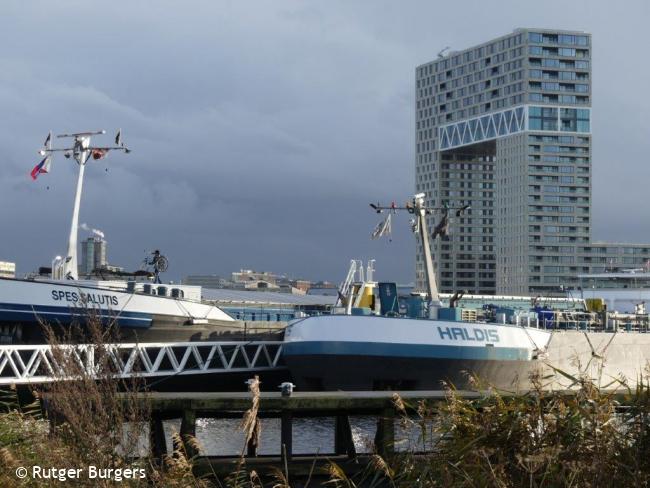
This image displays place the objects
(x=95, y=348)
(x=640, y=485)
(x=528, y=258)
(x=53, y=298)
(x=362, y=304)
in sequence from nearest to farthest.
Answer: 1. (x=640, y=485)
2. (x=95, y=348)
3. (x=53, y=298)
4. (x=362, y=304)
5. (x=528, y=258)

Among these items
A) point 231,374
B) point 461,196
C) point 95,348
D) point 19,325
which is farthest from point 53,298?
point 461,196

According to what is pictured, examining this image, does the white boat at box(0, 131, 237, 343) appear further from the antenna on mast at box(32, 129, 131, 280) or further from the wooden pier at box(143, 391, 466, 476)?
the wooden pier at box(143, 391, 466, 476)

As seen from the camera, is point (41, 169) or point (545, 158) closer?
point (41, 169)

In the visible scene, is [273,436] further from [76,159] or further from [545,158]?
[545,158]

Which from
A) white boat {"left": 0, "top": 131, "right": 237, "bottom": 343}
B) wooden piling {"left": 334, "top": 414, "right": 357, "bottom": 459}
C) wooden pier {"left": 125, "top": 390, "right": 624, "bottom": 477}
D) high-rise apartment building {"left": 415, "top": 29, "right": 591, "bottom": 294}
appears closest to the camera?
wooden pier {"left": 125, "top": 390, "right": 624, "bottom": 477}

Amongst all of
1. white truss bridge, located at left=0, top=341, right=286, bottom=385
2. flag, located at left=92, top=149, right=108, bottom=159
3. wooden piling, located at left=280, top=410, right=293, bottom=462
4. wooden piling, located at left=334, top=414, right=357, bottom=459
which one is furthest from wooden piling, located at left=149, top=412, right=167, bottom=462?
flag, located at left=92, top=149, right=108, bottom=159

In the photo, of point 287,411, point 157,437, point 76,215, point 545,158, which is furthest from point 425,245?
point 545,158

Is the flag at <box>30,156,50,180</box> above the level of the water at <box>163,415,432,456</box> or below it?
above

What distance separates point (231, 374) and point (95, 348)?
106 ft

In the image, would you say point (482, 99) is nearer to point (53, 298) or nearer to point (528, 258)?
point (528, 258)

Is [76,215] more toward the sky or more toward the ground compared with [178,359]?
more toward the sky

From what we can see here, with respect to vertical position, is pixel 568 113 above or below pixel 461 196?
above

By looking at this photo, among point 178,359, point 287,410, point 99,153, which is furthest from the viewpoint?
point 99,153

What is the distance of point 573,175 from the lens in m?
187
